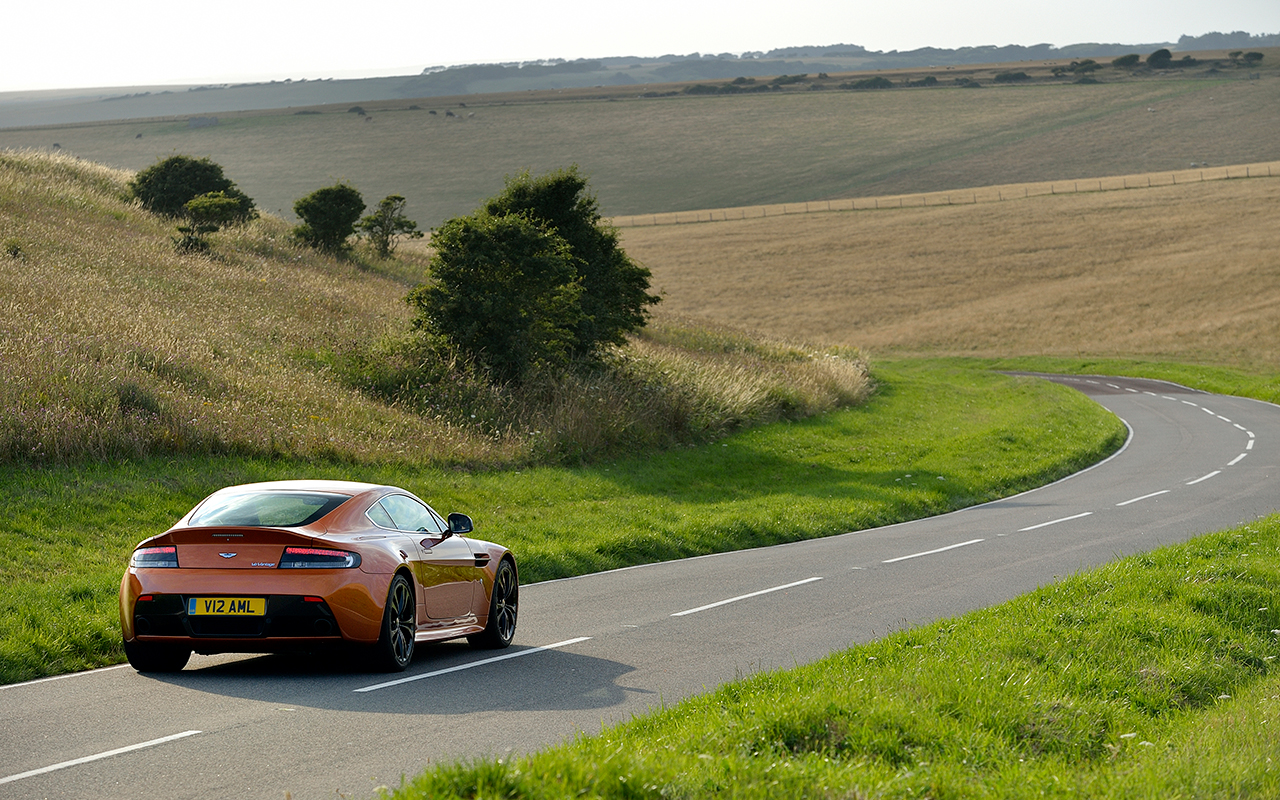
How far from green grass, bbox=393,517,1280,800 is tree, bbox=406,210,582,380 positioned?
16365 mm

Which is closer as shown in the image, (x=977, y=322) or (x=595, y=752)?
(x=595, y=752)

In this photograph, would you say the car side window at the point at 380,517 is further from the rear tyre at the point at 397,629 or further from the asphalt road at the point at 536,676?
the asphalt road at the point at 536,676

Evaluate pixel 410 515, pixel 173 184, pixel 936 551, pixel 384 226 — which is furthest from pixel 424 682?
pixel 173 184

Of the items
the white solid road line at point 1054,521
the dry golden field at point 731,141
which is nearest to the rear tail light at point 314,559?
the white solid road line at point 1054,521

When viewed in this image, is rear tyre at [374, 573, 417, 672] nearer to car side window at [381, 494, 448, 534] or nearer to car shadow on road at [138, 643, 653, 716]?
car shadow on road at [138, 643, 653, 716]

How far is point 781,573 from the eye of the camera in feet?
48.8

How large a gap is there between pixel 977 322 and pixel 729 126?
67203 millimetres

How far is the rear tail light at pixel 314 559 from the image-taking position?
8469mm

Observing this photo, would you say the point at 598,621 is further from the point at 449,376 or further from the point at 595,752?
the point at 449,376

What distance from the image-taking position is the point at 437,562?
384 inches

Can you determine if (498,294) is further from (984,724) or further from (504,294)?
(984,724)

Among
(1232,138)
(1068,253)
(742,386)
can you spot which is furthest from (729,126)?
(742,386)

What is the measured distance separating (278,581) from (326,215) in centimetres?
3487

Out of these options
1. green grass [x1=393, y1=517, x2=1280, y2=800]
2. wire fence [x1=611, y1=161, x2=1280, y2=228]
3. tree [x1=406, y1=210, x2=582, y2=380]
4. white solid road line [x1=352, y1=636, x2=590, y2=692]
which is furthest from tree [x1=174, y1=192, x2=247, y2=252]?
wire fence [x1=611, y1=161, x2=1280, y2=228]
